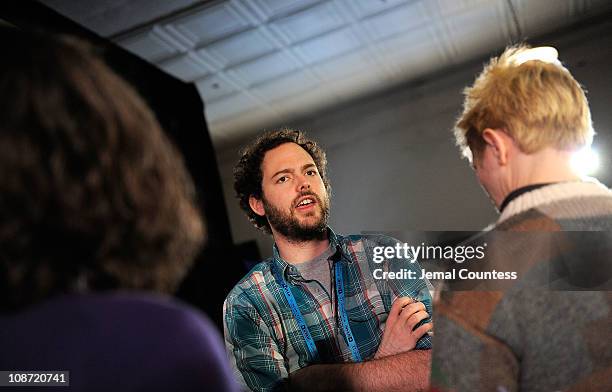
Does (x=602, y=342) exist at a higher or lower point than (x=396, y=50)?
lower

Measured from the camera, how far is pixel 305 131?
2270mm

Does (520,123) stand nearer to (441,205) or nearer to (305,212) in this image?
(305,212)

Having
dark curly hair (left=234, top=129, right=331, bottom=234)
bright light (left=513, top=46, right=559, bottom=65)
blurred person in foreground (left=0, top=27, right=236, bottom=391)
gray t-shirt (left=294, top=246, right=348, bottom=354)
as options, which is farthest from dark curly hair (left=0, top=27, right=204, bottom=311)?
dark curly hair (left=234, top=129, right=331, bottom=234)

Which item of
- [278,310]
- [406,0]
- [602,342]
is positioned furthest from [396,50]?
[602,342]

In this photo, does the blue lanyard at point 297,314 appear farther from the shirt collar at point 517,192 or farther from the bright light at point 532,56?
the bright light at point 532,56

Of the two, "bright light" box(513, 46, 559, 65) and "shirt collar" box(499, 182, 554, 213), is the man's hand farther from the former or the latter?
"bright light" box(513, 46, 559, 65)

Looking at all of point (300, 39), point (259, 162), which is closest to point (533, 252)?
point (259, 162)

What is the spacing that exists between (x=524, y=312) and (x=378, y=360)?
0.69 m

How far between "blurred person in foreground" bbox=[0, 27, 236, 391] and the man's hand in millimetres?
1070

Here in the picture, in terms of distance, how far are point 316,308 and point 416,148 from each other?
40.7 inches

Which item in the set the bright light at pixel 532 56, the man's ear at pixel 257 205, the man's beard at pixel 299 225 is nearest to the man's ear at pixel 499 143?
the bright light at pixel 532 56

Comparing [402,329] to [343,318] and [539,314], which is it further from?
[539,314]

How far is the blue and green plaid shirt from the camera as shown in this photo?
164 centimetres

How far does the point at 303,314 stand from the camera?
68.0 inches
